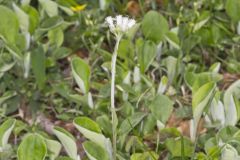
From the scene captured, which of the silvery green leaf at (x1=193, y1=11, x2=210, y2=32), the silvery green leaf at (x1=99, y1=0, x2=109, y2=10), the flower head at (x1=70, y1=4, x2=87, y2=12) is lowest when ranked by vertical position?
the silvery green leaf at (x1=193, y1=11, x2=210, y2=32)

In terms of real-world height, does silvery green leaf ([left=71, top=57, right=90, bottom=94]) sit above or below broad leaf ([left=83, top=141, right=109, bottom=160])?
above

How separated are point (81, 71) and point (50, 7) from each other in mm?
497

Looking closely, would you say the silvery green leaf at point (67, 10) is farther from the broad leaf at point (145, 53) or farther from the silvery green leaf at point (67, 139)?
the silvery green leaf at point (67, 139)

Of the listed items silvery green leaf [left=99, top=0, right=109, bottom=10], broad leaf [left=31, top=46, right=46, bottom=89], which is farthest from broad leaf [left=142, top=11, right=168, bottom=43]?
broad leaf [left=31, top=46, right=46, bottom=89]

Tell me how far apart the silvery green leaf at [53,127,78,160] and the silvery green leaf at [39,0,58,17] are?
78 centimetres

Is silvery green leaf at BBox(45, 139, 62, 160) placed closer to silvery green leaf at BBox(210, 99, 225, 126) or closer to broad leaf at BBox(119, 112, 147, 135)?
broad leaf at BBox(119, 112, 147, 135)

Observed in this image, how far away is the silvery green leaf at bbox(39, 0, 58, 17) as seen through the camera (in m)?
2.50

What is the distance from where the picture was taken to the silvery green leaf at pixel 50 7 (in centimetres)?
250

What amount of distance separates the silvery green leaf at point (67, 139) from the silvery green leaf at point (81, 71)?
0.99 ft

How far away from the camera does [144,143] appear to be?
2.12 m

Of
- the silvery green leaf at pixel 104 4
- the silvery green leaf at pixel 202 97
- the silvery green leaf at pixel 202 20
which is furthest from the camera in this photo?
the silvery green leaf at pixel 104 4

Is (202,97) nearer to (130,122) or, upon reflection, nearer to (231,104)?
(231,104)

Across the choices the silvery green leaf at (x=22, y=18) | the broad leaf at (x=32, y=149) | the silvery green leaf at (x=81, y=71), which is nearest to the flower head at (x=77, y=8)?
the silvery green leaf at (x=22, y=18)

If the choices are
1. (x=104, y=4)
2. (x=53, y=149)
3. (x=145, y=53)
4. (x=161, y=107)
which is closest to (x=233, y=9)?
(x=145, y=53)
